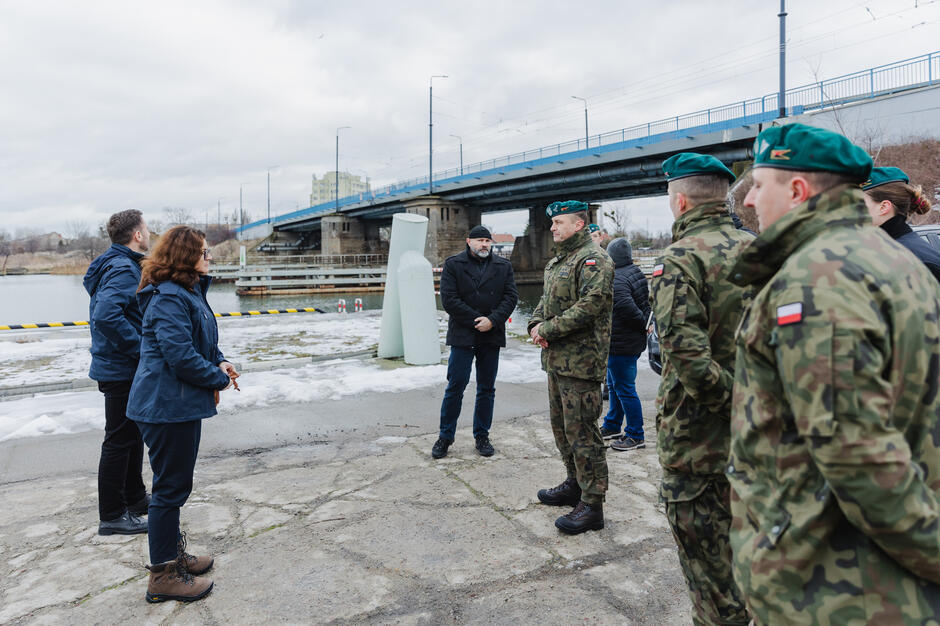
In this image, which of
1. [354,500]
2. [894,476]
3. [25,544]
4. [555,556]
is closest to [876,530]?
[894,476]

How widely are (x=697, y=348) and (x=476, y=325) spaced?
9.52ft

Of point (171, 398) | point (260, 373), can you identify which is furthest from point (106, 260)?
point (260, 373)

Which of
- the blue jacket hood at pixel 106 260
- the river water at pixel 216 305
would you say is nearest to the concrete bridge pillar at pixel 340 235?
the river water at pixel 216 305

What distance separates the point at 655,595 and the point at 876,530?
1.87 meters

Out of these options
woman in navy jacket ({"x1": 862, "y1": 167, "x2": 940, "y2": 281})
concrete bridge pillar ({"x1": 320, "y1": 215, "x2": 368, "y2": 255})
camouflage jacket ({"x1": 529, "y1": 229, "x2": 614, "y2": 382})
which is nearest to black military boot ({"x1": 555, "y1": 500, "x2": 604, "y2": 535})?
camouflage jacket ({"x1": 529, "y1": 229, "x2": 614, "y2": 382})

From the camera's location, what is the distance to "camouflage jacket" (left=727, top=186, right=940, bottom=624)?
1.20 meters

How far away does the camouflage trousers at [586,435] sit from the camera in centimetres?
359

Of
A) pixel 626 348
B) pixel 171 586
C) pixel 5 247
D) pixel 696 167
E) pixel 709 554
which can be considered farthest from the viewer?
pixel 5 247

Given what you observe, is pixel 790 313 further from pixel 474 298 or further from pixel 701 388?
pixel 474 298

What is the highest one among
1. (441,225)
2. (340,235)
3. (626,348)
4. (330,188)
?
(330,188)

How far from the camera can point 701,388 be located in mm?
2242

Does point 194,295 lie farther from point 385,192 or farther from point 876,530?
point 385,192

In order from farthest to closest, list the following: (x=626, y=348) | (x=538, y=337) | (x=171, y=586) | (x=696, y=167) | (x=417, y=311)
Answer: (x=417, y=311) → (x=626, y=348) → (x=538, y=337) → (x=171, y=586) → (x=696, y=167)

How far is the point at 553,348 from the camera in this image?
3.85 metres
